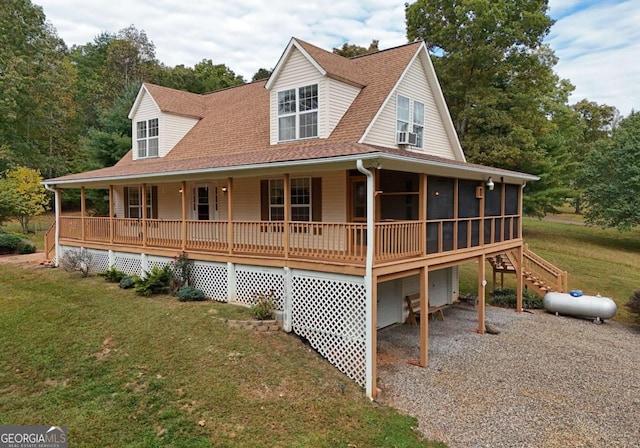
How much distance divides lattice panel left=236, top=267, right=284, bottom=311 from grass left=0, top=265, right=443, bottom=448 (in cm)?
54

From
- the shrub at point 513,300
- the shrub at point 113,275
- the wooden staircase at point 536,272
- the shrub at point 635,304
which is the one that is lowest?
the shrub at point 513,300

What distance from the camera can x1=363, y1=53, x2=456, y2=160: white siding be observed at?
12.3 meters

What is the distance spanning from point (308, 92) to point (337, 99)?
3.11 ft

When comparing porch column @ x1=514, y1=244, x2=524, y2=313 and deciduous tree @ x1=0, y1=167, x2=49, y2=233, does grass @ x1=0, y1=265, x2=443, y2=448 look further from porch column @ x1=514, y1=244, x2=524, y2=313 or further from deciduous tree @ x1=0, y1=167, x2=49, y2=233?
deciduous tree @ x1=0, y1=167, x2=49, y2=233

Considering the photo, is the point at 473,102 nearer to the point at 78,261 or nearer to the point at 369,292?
the point at 369,292

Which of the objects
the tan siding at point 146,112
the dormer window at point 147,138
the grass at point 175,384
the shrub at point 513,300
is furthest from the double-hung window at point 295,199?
the shrub at point 513,300

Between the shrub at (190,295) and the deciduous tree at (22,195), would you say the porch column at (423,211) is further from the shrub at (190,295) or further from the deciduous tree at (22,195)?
the deciduous tree at (22,195)

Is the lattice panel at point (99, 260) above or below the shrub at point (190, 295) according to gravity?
above

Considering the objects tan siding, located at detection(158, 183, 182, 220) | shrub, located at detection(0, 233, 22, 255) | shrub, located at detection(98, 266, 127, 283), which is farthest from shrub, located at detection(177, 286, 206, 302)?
shrub, located at detection(0, 233, 22, 255)

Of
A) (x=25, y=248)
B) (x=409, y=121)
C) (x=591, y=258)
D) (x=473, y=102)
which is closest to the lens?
(x=409, y=121)

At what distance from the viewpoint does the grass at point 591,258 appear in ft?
63.0

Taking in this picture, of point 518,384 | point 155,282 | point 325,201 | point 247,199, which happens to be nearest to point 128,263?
point 155,282

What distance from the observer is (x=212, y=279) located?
Result: 12.1 metres

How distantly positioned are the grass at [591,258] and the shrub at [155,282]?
12.9 meters
